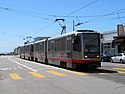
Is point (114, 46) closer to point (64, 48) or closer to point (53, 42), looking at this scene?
point (53, 42)

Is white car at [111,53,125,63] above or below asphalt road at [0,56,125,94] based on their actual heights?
above

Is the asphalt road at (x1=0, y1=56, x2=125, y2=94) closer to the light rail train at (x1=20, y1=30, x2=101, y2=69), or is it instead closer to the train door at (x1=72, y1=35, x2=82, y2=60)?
the light rail train at (x1=20, y1=30, x2=101, y2=69)

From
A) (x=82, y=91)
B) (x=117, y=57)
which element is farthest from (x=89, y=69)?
(x=117, y=57)

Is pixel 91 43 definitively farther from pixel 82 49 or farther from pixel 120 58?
pixel 120 58

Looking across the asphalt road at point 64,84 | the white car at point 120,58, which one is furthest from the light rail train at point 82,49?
the white car at point 120,58

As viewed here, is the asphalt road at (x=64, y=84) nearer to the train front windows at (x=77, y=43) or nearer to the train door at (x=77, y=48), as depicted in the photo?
the train door at (x=77, y=48)

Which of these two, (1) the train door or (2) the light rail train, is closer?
(2) the light rail train

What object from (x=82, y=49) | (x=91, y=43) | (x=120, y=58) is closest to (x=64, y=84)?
(x=82, y=49)

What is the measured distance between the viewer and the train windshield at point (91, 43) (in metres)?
25.7

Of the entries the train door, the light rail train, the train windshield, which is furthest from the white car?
the train door

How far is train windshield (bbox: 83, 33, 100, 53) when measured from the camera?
2573cm

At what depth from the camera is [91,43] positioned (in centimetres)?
2602

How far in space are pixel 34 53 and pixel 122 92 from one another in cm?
3817

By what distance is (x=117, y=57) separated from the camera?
1774 inches
